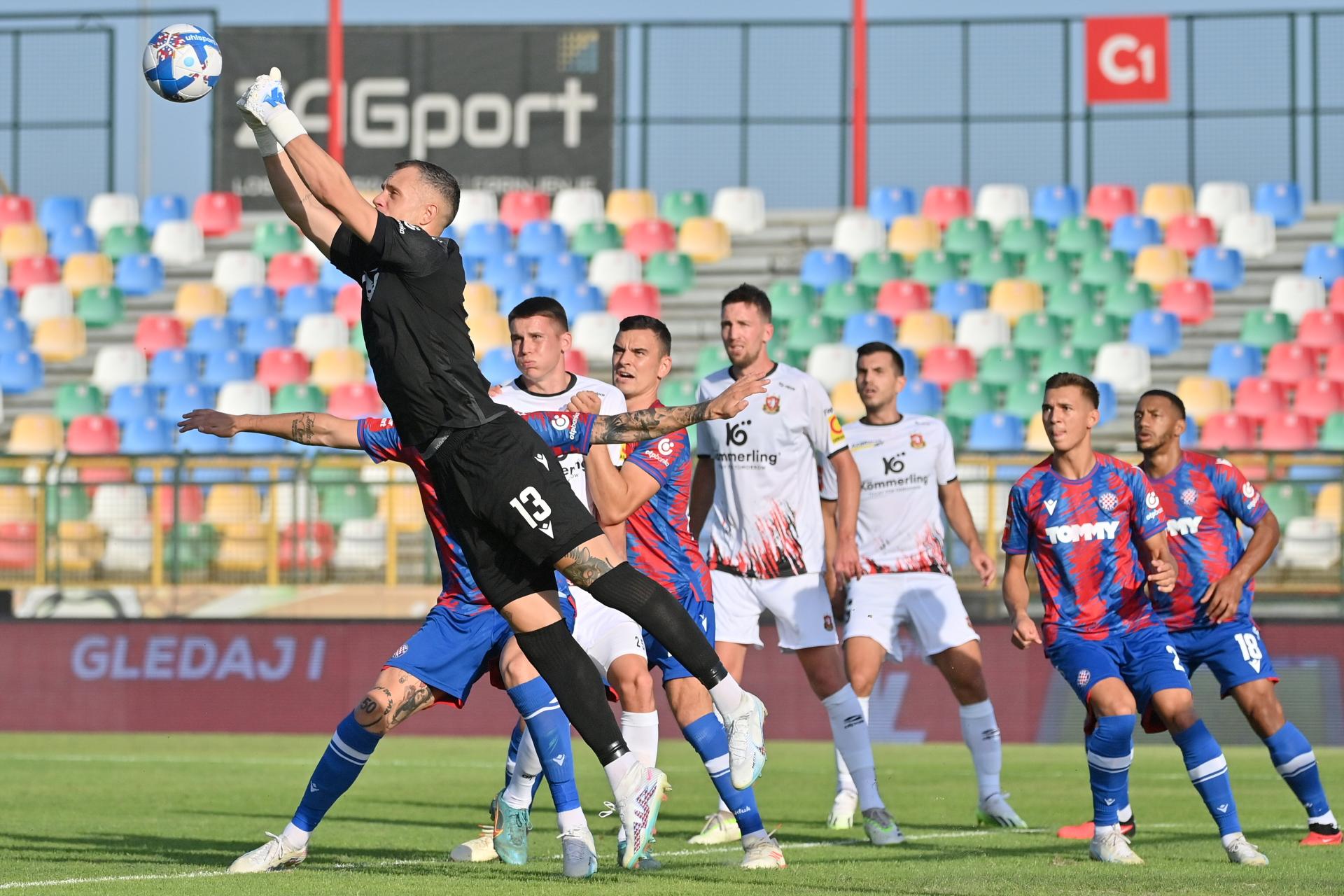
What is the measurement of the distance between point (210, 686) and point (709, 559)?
7.34m

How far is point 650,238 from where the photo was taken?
24.3 meters

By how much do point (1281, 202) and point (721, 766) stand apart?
65.2ft

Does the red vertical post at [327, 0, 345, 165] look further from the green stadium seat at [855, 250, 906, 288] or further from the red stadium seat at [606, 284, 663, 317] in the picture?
the green stadium seat at [855, 250, 906, 288]

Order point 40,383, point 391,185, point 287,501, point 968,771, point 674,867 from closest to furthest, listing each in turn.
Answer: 1. point 391,185
2. point 674,867
3. point 968,771
4. point 287,501
5. point 40,383

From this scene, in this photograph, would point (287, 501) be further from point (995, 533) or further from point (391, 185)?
point (391, 185)

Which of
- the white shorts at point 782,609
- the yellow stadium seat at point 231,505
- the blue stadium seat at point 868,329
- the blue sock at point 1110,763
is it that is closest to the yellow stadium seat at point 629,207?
the blue stadium seat at point 868,329

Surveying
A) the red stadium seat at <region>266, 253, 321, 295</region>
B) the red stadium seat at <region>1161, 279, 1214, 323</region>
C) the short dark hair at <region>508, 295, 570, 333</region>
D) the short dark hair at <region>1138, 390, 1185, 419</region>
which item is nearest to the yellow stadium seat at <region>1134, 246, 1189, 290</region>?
the red stadium seat at <region>1161, 279, 1214, 323</region>

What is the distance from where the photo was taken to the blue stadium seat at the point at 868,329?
2136cm

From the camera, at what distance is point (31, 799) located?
9844 millimetres

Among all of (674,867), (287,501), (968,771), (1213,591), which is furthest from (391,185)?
(287,501)

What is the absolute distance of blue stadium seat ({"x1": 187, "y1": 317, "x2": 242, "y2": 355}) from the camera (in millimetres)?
→ 22438

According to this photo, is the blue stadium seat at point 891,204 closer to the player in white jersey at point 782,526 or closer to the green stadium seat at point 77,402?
the green stadium seat at point 77,402

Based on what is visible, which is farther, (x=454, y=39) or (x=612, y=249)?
(x=454, y=39)

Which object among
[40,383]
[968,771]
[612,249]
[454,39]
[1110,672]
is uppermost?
[454,39]
